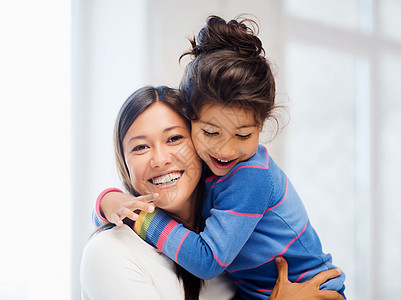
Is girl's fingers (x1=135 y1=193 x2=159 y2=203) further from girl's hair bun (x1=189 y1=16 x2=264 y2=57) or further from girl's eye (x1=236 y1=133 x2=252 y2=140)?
girl's hair bun (x1=189 y1=16 x2=264 y2=57)

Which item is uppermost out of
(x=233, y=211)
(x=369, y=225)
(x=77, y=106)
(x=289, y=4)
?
(x=289, y=4)

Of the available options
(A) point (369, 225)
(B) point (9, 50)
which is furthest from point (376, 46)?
(B) point (9, 50)

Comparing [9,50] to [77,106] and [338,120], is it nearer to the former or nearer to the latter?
[77,106]

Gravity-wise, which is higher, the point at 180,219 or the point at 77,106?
the point at 77,106

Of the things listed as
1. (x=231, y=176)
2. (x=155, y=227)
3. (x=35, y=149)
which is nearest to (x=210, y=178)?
(x=231, y=176)

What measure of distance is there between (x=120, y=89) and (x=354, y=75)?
1664 millimetres

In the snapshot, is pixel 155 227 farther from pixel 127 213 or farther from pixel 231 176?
pixel 231 176

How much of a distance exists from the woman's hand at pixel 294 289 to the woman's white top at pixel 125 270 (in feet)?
0.71

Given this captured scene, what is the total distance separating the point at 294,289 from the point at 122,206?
21.0 inches

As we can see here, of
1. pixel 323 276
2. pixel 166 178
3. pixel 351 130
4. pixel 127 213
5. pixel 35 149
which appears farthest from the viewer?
pixel 351 130

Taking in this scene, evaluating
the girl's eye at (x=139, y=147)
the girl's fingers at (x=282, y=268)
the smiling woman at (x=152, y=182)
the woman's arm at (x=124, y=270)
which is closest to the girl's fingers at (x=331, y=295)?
the girl's fingers at (x=282, y=268)

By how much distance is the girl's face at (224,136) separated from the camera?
1.04 meters

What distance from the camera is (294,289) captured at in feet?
3.76

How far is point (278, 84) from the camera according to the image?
7.43ft
